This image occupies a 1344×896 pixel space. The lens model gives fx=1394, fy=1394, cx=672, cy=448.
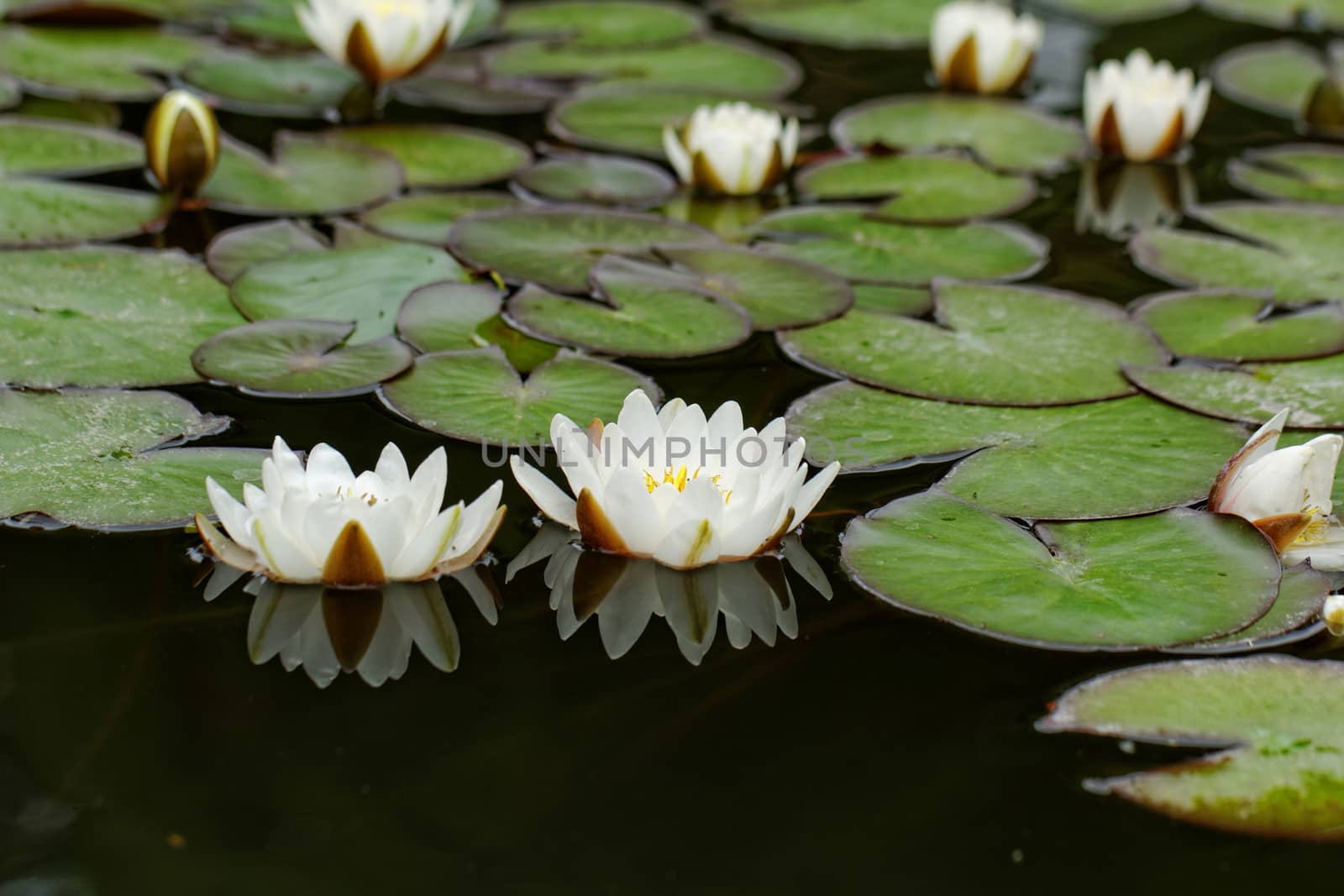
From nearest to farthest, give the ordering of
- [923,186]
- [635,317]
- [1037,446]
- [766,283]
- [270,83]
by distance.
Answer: [1037,446] → [635,317] → [766,283] → [923,186] → [270,83]

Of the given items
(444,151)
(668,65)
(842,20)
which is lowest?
(444,151)

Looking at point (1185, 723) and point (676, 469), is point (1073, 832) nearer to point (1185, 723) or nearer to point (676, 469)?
point (1185, 723)

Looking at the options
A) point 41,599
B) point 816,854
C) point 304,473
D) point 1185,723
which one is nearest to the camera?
point 816,854

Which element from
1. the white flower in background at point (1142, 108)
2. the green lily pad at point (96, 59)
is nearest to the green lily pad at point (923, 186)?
the white flower in background at point (1142, 108)

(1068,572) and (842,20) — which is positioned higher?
(842,20)

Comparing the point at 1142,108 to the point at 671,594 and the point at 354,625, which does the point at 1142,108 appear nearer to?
the point at 671,594

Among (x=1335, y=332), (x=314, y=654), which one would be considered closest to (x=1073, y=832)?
(x=314, y=654)

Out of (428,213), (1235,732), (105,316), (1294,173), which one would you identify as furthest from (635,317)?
(1294,173)
